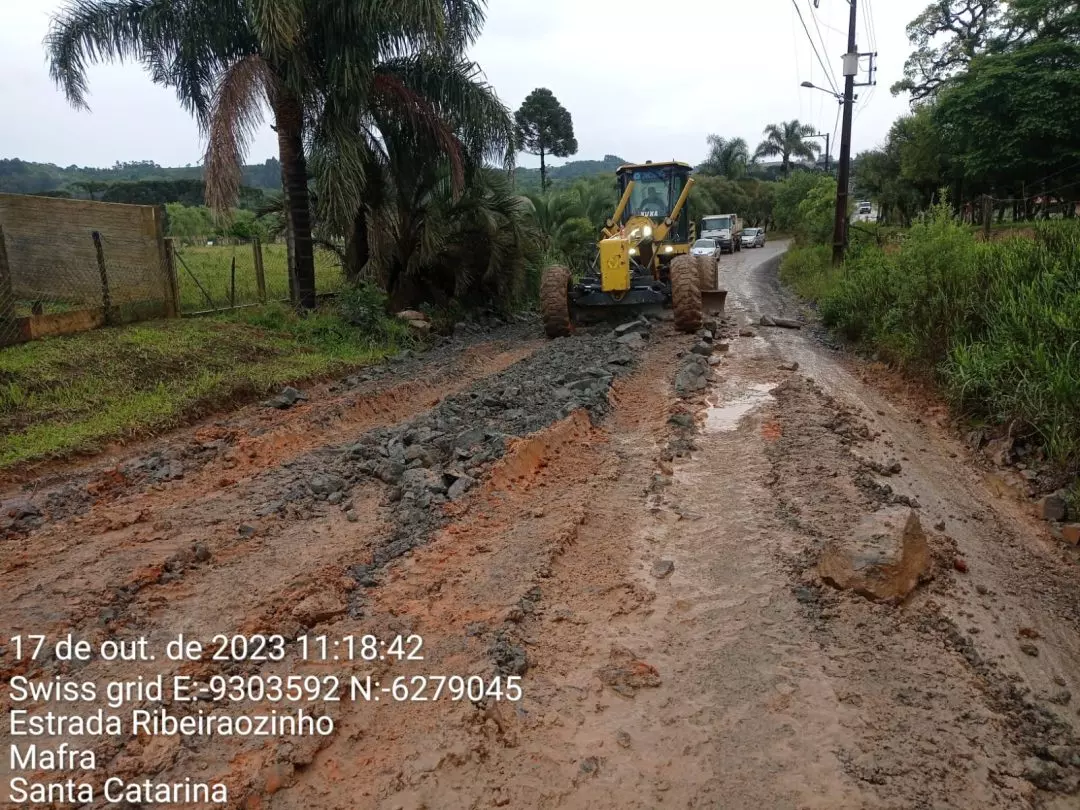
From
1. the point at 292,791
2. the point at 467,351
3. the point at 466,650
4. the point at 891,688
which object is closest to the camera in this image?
the point at 292,791

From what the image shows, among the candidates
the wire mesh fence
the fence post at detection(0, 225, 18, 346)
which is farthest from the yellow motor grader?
the fence post at detection(0, 225, 18, 346)

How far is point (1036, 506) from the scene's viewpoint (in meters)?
5.50

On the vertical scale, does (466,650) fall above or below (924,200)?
below

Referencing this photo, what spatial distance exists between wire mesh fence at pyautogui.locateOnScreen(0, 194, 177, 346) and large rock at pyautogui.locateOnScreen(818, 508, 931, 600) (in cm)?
994

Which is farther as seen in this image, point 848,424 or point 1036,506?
point 848,424

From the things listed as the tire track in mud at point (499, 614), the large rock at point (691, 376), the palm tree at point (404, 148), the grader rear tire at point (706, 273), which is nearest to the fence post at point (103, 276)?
the palm tree at point (404, 148)

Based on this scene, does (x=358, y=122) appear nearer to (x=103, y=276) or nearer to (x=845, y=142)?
(x=103, y=276)

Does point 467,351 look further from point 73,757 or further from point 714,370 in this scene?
point 73,757

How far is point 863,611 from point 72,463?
6322 millimetres

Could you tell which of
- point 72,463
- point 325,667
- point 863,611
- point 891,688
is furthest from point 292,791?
point 72,463

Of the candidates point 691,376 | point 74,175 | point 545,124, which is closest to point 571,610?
point 691,376

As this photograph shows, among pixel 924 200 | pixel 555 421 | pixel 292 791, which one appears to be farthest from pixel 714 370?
pixel 924 200

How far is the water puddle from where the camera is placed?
7520mm

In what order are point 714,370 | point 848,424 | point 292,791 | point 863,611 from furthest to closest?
1. point 714,370
2. point 848,424
3. point 863,611
4. point 292,791
